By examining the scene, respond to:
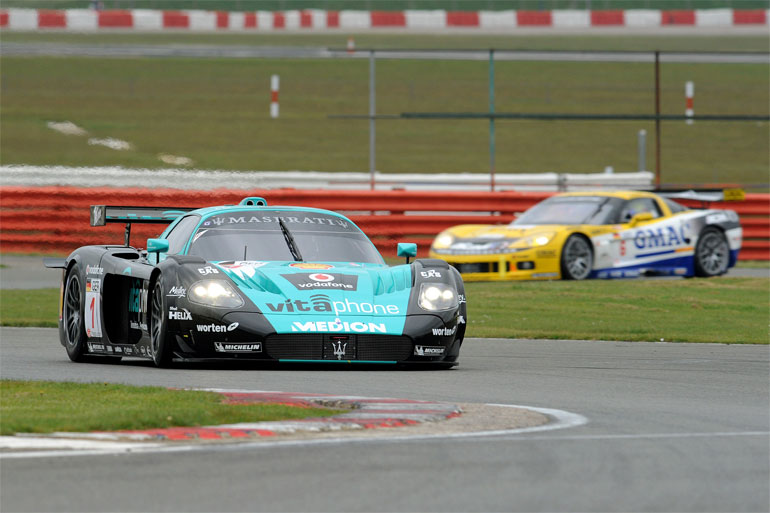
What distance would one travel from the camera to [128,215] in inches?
476

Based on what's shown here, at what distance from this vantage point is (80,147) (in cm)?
3375

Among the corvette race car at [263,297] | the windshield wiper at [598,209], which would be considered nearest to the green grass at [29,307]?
the corvette race car at [263,297]

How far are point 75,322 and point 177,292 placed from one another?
1825mm

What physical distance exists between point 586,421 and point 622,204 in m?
13.4

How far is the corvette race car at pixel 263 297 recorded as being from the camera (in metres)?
10.0

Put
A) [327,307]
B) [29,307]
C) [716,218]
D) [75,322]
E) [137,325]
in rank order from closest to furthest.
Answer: [327,307], [137,325], [75,322], [29,307], [716,218]

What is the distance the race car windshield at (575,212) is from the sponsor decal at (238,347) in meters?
10.9

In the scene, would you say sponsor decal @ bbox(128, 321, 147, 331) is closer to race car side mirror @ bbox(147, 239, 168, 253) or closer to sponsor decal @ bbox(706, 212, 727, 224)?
race car side mirror @ bbox(147, 239, 168, 253)

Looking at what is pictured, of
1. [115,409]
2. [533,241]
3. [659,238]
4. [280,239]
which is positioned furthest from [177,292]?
[659,238]

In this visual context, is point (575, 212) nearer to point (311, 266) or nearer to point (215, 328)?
point (311, 266)

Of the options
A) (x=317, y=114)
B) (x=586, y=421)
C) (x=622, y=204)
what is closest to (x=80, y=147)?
(x=317, y=114)

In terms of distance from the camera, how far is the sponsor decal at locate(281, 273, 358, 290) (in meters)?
10.3

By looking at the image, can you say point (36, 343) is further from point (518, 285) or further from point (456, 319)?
point (518, 285)

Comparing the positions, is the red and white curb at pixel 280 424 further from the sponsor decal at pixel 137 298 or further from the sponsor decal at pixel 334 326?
the sponsor decal at pixel 137 298
